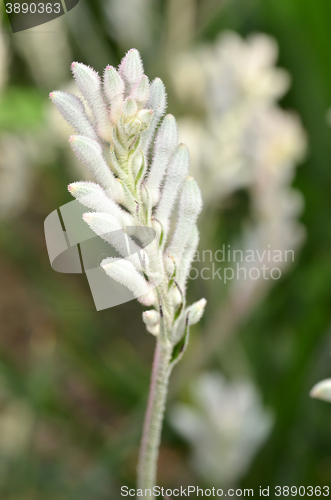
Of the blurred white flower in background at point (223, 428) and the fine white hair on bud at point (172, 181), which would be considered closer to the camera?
the fine white hair on bud at point (172, 181)

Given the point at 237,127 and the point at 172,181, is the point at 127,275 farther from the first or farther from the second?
the point at 237,127

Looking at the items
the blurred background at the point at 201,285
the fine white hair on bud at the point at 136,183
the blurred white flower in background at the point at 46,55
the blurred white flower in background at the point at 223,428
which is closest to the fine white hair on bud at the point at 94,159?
the fine white hair on bud at the point at 136,183

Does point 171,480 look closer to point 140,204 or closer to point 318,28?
point 140,204

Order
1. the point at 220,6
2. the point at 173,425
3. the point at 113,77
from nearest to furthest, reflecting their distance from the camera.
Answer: the point at 113,77
the point at 173,425
the point at 220,6

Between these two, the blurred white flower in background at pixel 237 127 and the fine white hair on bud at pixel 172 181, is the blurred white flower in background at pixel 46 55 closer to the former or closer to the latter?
the blurred white flower in background at pixel 237 127

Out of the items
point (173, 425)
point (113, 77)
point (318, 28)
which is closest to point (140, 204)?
point (113, 77)

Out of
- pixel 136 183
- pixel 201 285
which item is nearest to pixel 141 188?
pixel 136 183

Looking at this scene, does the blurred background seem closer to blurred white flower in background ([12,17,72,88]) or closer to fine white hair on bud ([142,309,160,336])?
blurred white flower in background ([12,17,72,88])

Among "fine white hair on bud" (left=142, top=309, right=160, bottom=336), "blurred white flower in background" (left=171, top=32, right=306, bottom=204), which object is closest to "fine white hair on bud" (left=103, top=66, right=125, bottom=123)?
"fine white hair on bud" (left=142, top=309, right=160, bottom=336)
